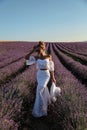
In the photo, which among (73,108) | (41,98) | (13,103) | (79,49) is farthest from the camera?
(79,49)

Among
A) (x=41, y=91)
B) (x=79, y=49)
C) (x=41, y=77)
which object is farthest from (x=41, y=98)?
(x=79, y=49)

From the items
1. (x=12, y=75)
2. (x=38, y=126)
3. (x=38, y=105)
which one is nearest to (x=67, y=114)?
(x=38, y=126)

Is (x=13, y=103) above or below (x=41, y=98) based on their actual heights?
above

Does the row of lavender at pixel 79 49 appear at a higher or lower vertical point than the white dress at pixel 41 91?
lower

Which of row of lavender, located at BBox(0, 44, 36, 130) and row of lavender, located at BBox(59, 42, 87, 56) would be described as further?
row of lavender, located at BBox(59, 42, 87, 56)

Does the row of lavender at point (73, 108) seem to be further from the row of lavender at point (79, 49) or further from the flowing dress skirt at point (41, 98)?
the row of lavender at point (79, 49)

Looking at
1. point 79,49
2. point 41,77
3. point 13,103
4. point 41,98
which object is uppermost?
point 41,77

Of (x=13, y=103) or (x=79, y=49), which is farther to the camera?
(x=79, y=49)

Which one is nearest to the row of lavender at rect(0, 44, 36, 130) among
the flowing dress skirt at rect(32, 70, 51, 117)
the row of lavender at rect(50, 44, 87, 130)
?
the flowing dress skirt at rect(32, 70, 51, 117)

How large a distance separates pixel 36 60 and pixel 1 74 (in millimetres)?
4086

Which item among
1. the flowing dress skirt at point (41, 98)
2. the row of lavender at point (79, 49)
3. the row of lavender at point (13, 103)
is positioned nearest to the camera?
the row of lavender at point (13, 103)

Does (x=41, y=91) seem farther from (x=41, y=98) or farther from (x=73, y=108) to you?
(x=73, y=108)

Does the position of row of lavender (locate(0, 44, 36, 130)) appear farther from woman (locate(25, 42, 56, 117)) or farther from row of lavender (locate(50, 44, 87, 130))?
row of lavender (locate(50, 44, 87, 130))

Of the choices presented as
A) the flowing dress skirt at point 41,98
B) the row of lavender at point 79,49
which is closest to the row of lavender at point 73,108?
the flowing dress skirt at point 41,98
